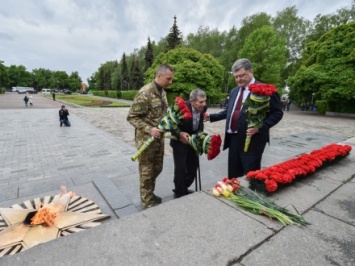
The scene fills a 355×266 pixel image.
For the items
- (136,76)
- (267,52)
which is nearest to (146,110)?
(267,52)

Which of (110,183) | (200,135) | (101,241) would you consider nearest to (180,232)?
(101,241)

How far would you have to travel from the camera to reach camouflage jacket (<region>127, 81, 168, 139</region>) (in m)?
2.67

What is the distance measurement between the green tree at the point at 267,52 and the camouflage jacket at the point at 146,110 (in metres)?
28.7

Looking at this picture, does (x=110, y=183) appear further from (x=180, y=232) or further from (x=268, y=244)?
(x=268, y=244)

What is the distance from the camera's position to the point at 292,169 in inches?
95.3

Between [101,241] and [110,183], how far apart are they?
104 inches

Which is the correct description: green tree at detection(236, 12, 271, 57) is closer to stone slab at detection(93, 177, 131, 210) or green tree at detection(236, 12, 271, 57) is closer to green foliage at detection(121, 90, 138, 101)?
green foliage at detection(121, 90, 138, 101)

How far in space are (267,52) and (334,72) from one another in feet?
35.7

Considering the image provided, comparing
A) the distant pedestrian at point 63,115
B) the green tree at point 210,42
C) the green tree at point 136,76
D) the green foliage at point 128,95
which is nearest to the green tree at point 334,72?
the green tree at point 210,42

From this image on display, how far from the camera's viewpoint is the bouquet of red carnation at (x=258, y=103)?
226 cm

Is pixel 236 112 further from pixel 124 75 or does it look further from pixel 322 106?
pixel 124 75

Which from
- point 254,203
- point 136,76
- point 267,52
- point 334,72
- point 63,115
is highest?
point 267,52

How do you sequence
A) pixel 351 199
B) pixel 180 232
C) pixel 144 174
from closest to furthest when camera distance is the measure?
pixel 180 232
pixel 351 199
pixel 144 174

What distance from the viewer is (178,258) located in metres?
1.24
